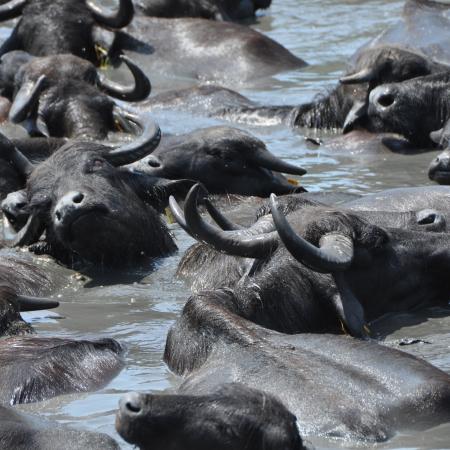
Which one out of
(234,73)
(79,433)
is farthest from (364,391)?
(234,73)

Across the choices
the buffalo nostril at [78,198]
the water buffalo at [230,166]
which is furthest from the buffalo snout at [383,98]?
the buffalo nostril at [78,198]

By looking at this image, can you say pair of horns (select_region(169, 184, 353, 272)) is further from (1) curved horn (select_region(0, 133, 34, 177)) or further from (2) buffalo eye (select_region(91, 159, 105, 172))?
(1) curved horn (select_region(0, 133, 34, 177))

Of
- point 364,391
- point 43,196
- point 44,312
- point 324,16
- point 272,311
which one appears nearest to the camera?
point 364,391

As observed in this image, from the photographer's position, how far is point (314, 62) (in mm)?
18719

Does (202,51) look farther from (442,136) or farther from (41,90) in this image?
(442,136)

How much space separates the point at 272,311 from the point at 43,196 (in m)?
2.83

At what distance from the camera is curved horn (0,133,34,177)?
1137 centimetres

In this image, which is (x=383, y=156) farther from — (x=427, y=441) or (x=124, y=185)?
(x=427, y=441)

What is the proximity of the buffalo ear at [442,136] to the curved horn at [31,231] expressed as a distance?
4.10m

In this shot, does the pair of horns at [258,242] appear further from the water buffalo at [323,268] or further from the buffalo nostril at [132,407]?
the buffalo nostril at [132,407]

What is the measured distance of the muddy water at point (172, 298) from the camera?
712 centimetres

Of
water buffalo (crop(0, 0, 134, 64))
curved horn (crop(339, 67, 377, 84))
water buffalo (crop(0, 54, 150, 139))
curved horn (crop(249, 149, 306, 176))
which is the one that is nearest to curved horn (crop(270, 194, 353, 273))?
curved horn (crop(249, 149, 306, 176))

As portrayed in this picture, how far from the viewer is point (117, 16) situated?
58.7ft

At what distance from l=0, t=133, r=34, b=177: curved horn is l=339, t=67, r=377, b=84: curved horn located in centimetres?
408
